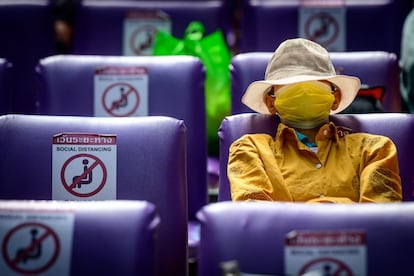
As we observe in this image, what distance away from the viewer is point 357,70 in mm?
1833

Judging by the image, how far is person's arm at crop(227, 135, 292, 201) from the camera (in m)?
1.27

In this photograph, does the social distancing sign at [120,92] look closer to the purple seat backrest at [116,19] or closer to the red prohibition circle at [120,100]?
the red prohibition circle at [120,100]

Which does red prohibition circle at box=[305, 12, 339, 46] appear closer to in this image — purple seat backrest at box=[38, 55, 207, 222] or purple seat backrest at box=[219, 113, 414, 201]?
purple seat backrest at box=[38, 55, 207, 222]

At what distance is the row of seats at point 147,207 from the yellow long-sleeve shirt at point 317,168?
72 mm

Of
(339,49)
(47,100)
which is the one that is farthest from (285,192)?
(339,49)

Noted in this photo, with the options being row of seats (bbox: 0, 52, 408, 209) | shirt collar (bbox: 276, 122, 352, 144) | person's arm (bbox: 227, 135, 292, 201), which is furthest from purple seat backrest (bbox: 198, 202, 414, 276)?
row of seats (bbox: 0, 52, 408, 209)

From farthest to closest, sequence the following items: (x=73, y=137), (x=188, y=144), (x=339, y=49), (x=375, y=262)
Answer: (x=339, y=49) < (x=188, y=144) < (x=73, y=137) < (x=375, y=262)

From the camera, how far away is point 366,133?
1.44m

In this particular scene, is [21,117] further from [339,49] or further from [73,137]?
[339,49]

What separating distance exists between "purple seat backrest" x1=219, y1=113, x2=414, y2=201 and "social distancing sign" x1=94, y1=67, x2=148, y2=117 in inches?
13.3

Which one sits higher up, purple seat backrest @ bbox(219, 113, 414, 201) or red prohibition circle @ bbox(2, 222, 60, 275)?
purple seat backrest @ bbox(219, 113, 414, 201)

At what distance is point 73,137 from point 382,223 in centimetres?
68

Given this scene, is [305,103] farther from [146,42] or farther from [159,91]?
[146,42]

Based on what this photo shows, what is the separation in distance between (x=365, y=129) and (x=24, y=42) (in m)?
1.36
